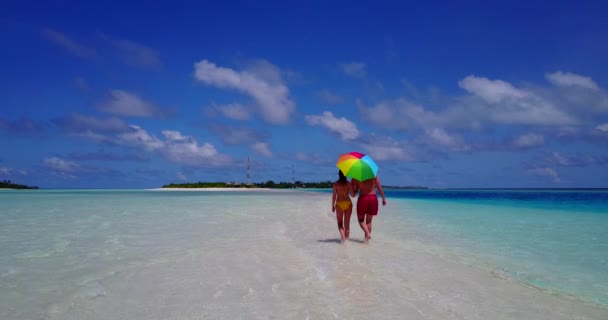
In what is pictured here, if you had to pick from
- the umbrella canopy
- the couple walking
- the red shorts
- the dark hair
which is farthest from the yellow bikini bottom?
the umbrella canopy

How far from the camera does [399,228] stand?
491 inches

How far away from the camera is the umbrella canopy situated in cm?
838

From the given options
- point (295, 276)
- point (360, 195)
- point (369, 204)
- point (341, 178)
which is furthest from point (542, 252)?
point (295, 276)

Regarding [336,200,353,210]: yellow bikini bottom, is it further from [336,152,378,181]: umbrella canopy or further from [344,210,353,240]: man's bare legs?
[336,152,378,181]: umbrella canopy

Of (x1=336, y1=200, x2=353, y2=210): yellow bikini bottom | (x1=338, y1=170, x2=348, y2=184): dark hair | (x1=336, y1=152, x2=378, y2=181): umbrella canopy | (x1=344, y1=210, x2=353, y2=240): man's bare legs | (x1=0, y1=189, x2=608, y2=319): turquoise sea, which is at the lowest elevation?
(x1=0, y1=189, x2=608, y2=319): turquoise sea

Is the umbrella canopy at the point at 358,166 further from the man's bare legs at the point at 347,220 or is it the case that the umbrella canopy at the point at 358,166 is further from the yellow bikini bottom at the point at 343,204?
the man's bare legs at the point at 347,220

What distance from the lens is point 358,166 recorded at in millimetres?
8406

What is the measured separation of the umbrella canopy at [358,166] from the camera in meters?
8.38

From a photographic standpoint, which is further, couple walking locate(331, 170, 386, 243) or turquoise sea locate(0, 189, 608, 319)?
couple walking locate(331, 170, 386, 243)

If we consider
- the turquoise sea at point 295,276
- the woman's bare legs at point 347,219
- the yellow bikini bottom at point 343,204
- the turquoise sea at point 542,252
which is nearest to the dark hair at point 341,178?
the yellow bikini bottom at point 343,204

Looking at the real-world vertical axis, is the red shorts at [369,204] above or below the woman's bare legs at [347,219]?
above

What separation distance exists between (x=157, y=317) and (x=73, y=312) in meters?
0.94

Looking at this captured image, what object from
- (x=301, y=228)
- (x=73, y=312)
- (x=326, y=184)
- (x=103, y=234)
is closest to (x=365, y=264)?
(x=73, y=312)

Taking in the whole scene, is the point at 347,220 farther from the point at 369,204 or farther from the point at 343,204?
the point at 369,204
